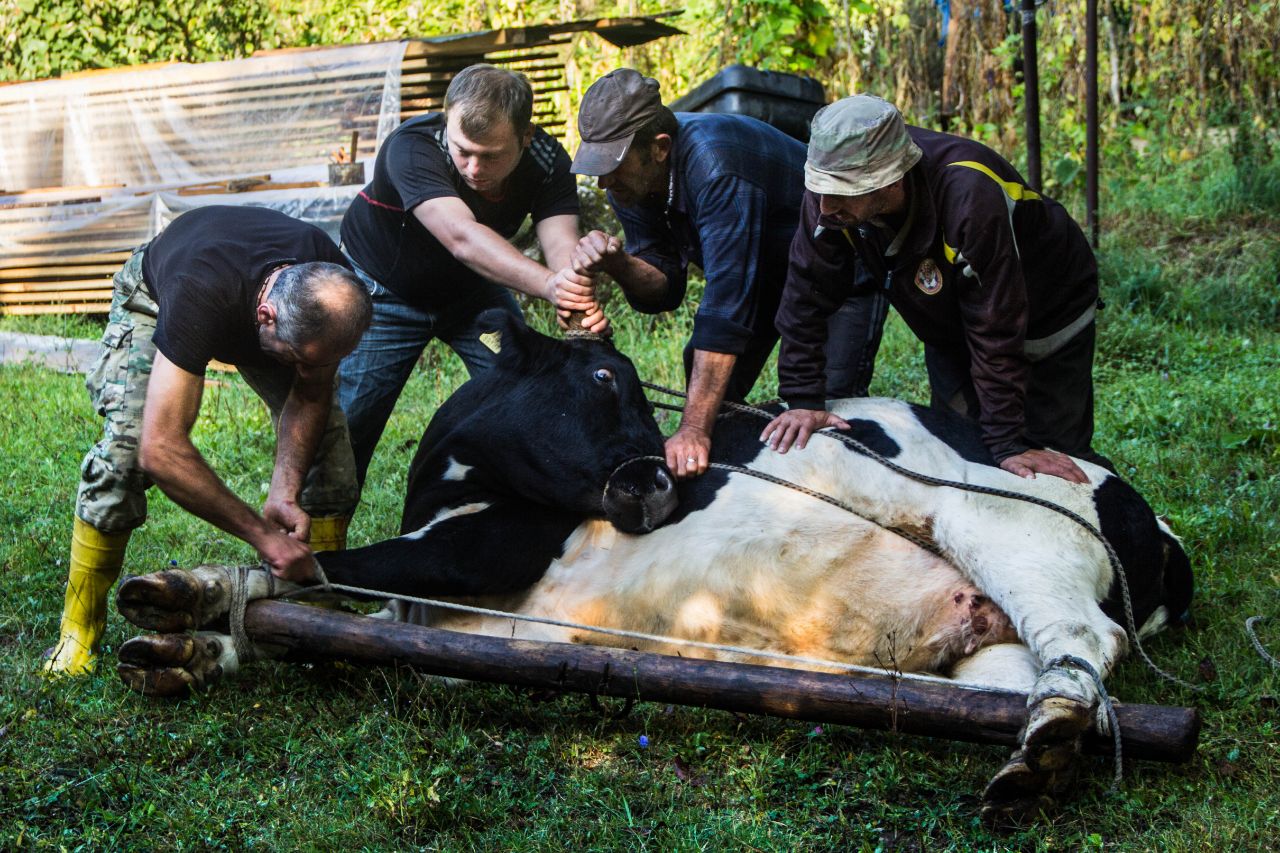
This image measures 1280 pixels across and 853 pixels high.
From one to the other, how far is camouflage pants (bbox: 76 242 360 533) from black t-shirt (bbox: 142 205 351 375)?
0.34ft

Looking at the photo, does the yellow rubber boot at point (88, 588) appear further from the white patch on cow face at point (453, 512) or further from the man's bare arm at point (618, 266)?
the man's bare arm at point (618, 266)

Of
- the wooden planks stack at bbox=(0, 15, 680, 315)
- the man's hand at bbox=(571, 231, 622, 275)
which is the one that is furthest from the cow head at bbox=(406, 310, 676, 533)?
the wooden planks stack at bbox=(0, 15, 680, 315)

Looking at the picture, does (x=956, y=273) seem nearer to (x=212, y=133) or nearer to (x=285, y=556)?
(x=285, y=556)

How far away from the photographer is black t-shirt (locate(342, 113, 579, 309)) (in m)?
4.79

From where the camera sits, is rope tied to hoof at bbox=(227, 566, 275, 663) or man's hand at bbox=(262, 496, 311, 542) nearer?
rope tied to hoof at bbox=(227, 566, 275, 663)

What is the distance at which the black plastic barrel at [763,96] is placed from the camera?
23.2 feet

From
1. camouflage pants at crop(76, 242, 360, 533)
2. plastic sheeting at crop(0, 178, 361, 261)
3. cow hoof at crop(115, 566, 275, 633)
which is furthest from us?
plastic sheeting at crop(0, 178, 361, 261)

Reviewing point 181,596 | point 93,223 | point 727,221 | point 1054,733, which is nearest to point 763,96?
point 727,221

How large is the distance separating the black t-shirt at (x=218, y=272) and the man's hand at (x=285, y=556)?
0.54m

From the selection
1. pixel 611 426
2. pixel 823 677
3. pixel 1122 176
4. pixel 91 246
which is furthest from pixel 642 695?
pixel 91 246

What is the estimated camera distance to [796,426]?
159 inches

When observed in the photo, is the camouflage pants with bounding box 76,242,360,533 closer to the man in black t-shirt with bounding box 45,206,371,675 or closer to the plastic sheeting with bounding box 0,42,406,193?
the man in black t-shirt with bounding box 45,206,371,675

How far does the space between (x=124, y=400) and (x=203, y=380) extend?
18.7 inches

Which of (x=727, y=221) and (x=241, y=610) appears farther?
(x=727, y=221)
